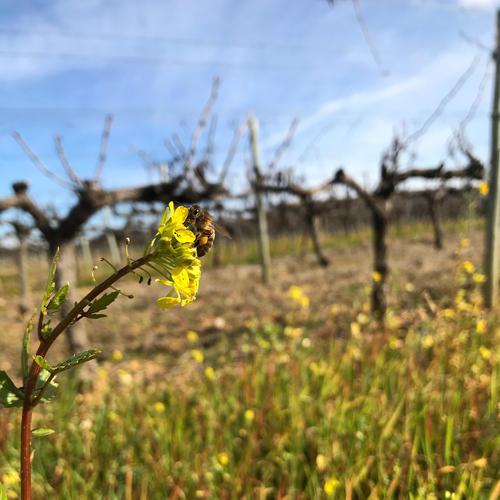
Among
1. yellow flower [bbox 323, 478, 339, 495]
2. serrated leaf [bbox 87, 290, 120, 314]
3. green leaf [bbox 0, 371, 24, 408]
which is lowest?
yellow flower [bbox 323, 478, 339, 495]

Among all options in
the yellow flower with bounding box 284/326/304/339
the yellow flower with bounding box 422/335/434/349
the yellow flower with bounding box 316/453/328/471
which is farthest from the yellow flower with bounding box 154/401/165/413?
the yellow flower with bounding box 422/335/434/349

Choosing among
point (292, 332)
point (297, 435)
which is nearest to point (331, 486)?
point (297, 435)

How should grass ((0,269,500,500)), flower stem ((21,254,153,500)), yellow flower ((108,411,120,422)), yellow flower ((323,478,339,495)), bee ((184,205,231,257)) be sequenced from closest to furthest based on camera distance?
1. flower stem ((21,254,153,500))
2. bee ((184,205,231,257))
3. yellow flower ((323,478,339,495))
4. grass ((0,269,500,500))
5. yellow flower ((108,411,120,422))

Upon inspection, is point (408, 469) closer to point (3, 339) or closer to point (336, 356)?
point (336, 356)

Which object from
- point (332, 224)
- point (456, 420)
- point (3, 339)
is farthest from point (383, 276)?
point (332, 224)

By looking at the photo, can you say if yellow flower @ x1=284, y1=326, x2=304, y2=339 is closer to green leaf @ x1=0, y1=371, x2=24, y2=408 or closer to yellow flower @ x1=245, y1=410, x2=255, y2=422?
yellow flower @ x1=245, y1=410, x2=255, y2=422

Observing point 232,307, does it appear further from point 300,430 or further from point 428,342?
point 300,430

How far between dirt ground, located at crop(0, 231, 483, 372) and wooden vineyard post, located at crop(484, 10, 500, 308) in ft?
1.55

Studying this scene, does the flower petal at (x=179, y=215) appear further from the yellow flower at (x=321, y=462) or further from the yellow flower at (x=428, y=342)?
the yellow flower at (x=428, y=342)

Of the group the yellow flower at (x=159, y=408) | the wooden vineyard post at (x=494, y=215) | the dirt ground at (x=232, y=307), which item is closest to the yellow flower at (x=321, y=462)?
the yellow flower at (x=159, y=408)

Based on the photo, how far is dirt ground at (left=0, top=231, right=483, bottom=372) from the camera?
5438 mm

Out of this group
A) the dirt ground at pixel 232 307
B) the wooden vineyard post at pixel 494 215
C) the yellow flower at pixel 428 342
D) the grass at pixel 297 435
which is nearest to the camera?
the grass at pixel 297 435

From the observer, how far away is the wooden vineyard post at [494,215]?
4.82 metres

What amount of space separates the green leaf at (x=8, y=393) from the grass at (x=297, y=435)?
51.8 inches
